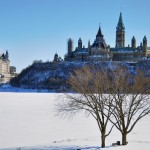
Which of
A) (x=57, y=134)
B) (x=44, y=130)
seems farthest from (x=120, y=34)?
(x=57, y=134)

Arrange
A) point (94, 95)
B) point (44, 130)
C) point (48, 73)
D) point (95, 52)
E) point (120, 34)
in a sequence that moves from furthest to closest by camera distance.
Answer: point (120, 34) < point (95, 52) < point (48, 73) < point (44, 130) < point (94, 95)

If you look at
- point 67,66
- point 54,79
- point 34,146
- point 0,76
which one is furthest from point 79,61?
point 34,146

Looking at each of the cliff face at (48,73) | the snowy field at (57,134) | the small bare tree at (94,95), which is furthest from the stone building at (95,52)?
the small bare tree at (94,95)

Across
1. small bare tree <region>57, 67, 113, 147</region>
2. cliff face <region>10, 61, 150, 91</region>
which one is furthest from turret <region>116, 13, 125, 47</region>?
small bare tree <region>57, 67, 113, 147</region>

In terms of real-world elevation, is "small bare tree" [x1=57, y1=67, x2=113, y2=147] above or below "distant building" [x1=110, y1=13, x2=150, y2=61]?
below

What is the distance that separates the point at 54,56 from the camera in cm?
16575

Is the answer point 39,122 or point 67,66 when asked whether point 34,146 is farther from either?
point 67,66

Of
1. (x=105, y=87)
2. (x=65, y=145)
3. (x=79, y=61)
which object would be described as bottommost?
(x=65, y=145)

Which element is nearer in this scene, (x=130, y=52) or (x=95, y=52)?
(x=95, y=52)

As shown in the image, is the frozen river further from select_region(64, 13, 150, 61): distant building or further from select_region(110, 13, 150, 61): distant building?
select_region(110, 13, 150, 61): distant building

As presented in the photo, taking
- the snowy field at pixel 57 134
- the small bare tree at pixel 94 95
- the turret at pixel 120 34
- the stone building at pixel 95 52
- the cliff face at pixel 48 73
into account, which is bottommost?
the snowy field at pixel 57 134

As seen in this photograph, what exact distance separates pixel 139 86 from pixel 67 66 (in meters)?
119

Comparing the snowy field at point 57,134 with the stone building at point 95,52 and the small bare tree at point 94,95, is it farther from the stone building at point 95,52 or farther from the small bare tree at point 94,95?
the stone building at point 95,52

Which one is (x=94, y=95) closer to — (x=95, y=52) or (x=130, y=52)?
(x=95, y=52)
